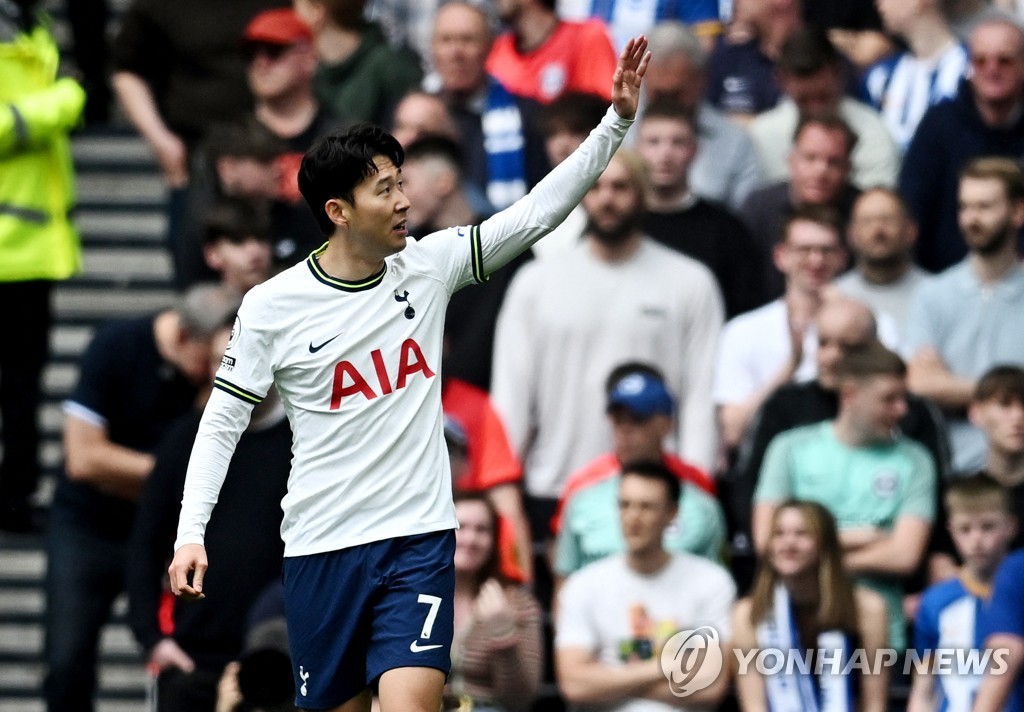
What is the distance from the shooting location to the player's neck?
6.53m

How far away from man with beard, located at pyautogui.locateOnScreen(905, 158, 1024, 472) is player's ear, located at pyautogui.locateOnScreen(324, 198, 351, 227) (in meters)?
4.15

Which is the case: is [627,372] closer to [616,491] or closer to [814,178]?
[616,491]

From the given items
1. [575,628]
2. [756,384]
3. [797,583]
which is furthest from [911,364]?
[575,628]

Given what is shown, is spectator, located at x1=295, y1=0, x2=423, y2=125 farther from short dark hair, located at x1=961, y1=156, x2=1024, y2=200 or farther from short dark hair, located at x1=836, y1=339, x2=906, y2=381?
short dark hair, located at x1=836, y1=339, x2=906, y2=381

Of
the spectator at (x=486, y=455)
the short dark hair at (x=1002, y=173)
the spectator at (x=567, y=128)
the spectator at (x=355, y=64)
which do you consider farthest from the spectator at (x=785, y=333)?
the spectator at (x=355, y=64)

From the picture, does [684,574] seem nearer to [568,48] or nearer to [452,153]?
[452,153]

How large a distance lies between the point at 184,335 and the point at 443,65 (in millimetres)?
2638

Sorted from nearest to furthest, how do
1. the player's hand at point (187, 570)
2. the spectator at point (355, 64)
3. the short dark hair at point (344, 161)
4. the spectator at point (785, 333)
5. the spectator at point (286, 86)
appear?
the player's hand at point (187, 570)
the short dark hair at point (344, 161)
the spectator at point (785, 333)
the spectator at point (286, 86)
the spectator at point (355, 64)

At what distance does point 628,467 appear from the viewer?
912 centimetres

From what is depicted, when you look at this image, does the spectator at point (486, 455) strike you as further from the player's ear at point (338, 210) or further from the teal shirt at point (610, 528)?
the player's ear at point (338, 210)

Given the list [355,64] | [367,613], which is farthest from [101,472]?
[367,613]

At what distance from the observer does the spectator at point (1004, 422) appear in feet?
30.7

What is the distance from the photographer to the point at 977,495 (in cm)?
898

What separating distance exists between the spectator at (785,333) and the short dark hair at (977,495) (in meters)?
1.13
